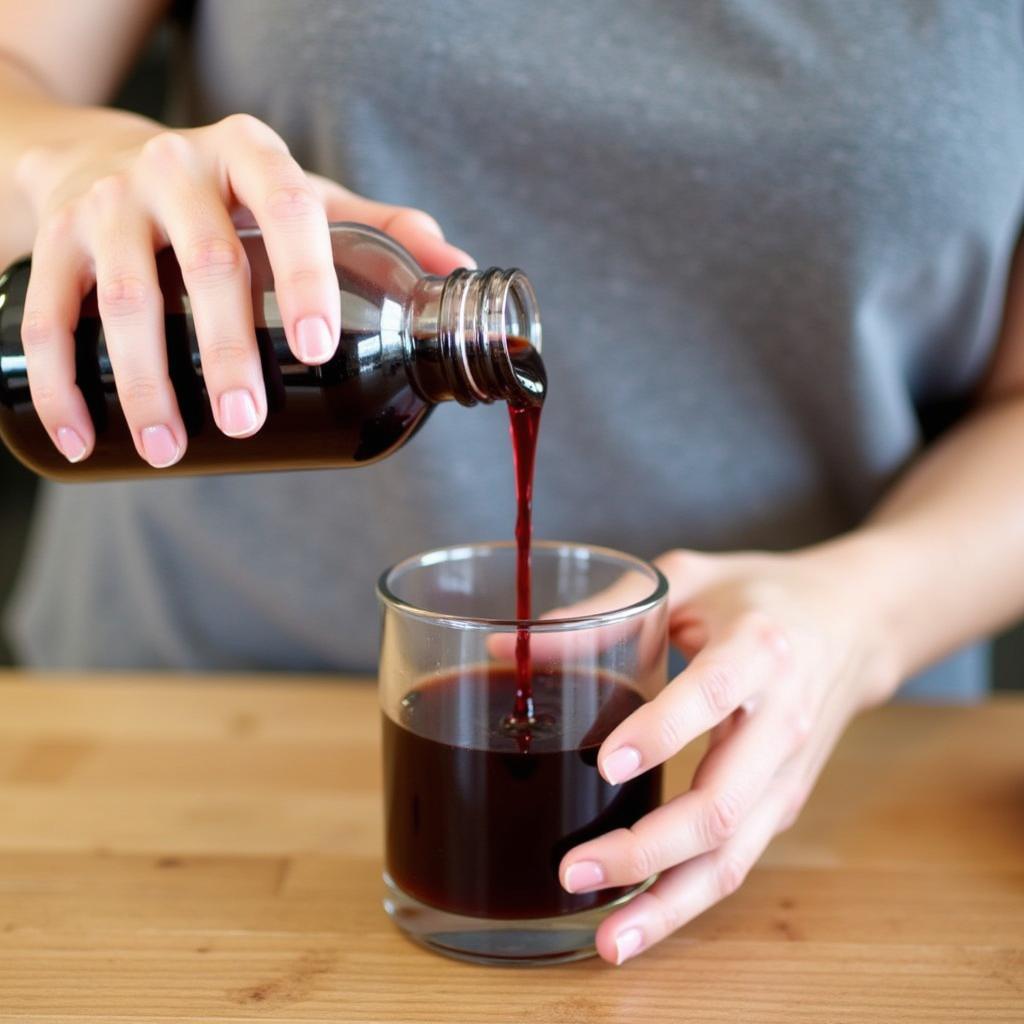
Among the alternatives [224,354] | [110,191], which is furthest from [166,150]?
[224,354]

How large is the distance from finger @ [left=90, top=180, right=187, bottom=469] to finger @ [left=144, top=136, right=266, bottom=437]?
0.08ft

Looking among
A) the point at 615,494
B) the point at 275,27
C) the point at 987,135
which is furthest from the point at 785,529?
the point at 275,27

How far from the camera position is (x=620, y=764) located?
69 centimetres

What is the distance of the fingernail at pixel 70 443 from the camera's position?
0.72m

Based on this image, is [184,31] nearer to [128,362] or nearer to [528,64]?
[528,64]

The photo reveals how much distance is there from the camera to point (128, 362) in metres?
0.68

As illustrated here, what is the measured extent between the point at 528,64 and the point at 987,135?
428mm

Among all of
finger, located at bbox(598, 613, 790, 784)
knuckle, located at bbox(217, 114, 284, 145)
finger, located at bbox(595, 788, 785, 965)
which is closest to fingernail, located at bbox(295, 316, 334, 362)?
knuckle, located at bbox(217, 114, 284, 145)

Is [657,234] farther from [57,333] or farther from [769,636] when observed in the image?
[57,333]

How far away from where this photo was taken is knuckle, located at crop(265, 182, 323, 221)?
2.20 ft

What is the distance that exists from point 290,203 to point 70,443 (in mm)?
195

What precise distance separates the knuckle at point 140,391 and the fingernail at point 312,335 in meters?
0.09

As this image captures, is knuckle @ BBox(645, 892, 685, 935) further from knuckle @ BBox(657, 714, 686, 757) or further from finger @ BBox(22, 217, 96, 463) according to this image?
finger @ BBox(22, 217, 96, 463)

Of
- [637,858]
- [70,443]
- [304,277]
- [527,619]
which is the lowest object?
[637,858]
